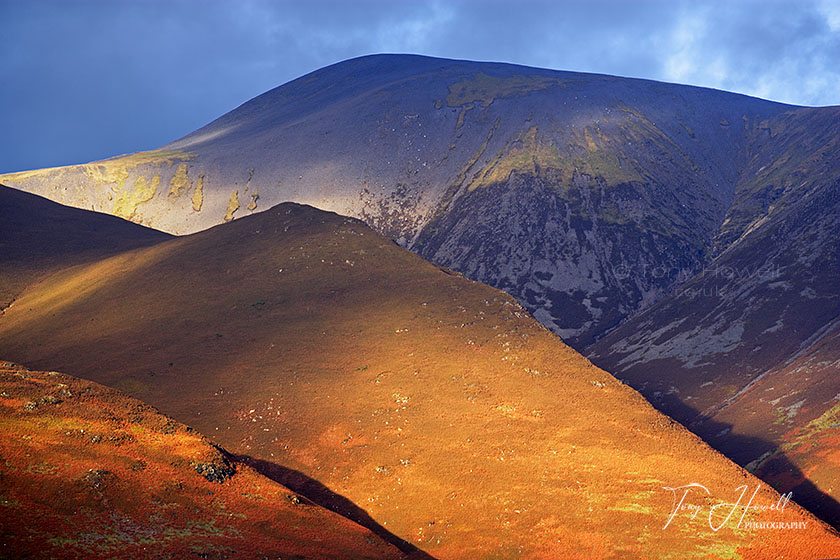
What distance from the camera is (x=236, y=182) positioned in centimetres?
14662

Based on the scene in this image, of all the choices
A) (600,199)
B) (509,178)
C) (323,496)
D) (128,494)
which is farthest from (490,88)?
(128,494)

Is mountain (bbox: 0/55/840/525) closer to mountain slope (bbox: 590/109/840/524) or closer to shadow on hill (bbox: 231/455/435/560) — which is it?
mountain slope (bbox: 590/109/840/524)

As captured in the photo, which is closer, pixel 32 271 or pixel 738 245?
pixel 32 271

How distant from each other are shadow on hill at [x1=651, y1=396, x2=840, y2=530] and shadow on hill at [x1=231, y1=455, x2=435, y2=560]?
1079 inches

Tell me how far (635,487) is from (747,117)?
155987mm

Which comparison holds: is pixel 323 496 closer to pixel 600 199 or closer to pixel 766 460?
pixel 766 460

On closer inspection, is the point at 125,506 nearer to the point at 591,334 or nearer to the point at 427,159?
the point at 591,334

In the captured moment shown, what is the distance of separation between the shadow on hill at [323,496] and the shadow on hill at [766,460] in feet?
89.9

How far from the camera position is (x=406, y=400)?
119 feet

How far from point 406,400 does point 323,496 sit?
7.95 m

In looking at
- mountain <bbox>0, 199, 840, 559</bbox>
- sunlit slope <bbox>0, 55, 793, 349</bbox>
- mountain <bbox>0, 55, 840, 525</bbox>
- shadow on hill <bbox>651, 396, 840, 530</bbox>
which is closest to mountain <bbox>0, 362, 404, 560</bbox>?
mountain <bbox>0, 199, 840, 559</bbox>

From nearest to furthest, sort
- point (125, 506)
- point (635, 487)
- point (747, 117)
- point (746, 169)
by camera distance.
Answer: point (125, 506), point (635, 487), point (746, 169), point (747, 117)

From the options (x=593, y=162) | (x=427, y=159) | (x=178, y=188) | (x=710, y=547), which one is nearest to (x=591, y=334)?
(x=593, y=162)

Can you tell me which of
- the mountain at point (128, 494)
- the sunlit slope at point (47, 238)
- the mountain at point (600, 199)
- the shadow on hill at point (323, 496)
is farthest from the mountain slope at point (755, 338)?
the sunlit slope at point (47, 238)
